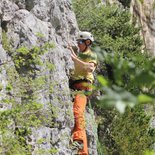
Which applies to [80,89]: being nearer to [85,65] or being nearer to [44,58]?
[85,65]

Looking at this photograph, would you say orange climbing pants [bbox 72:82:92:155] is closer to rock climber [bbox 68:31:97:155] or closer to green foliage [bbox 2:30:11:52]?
rock climber [bbox 68:31:97:155]

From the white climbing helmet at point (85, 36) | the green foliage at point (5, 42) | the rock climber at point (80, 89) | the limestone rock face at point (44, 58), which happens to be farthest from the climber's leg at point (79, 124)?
the green foliage at point (5, 42)

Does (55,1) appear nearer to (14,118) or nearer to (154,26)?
(14,118)

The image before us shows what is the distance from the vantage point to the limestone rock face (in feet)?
20.3

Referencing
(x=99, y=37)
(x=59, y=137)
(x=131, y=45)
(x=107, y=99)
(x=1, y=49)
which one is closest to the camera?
(x=107, y=99)

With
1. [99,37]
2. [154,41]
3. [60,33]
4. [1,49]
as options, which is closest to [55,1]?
[60,33]

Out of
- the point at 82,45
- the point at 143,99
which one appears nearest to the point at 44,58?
the point at 82,45

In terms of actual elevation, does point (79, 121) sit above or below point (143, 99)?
below

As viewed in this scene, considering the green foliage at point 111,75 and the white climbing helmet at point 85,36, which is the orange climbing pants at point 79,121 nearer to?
the green foliage at point 111,75

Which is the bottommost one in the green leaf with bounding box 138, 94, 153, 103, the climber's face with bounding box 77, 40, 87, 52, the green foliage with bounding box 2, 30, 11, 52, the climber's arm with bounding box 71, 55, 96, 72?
the climber's arm with bounding box 71, 55, 96, 72

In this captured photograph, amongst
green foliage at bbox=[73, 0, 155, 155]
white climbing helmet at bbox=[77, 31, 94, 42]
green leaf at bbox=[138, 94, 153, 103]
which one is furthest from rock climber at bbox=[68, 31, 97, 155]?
green leaf at bbox=[138, 94, 153, 103]

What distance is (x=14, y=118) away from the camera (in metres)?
5.75

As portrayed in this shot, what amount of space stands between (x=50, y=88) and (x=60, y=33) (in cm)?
192

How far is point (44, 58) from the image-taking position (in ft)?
22.4
